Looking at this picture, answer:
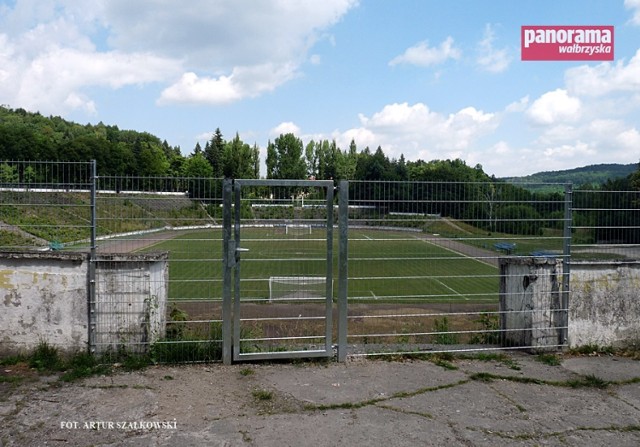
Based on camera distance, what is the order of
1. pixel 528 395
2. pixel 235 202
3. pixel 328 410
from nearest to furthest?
pixel 328 410 < pixel 528 395 < pixel 235 202

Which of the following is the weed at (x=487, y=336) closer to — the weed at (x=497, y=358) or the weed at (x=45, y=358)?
the weed at (x=497, y=358)

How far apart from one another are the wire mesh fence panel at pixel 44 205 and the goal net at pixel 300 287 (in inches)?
99.4

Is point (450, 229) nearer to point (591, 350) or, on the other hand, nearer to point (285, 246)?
point (285, 246)

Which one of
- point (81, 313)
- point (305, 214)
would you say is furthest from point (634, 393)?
point (81, 313)

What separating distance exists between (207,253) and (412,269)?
9.85 ft

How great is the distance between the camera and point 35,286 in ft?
19.9

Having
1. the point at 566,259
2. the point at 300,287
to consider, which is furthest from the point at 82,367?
the point at 566,259

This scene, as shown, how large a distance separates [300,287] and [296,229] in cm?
82

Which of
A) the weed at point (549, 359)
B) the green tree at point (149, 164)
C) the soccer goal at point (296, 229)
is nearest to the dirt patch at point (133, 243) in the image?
the soccer goal at point (296, 229)

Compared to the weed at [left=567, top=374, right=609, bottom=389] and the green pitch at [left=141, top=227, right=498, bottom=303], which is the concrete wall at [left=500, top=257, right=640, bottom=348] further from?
the weed at [left=567, top=374, right=609, bottom=389]

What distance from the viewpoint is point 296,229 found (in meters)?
6.40

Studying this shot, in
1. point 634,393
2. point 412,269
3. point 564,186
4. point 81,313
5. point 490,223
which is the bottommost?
point 634,393

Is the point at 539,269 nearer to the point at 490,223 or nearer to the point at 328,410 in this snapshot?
the point at 490,223

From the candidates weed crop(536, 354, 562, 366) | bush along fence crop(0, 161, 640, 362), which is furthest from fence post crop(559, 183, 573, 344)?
weed crop(536, 354, 562, 366)
